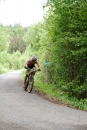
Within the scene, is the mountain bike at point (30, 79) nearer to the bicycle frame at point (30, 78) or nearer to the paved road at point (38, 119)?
the bicycle frame at point (30, 78)

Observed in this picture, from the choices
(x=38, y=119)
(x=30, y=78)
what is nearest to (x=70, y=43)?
(x=30, y=78)

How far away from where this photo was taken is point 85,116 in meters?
8.76

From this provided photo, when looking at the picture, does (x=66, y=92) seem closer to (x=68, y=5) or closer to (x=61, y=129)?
(x=68, y=5)

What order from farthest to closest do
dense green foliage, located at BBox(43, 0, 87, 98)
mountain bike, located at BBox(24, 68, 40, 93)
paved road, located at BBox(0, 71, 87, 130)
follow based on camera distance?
mountain bike, located at BBox(24, 68, 40, 93) → dense green foliage, located at BBox(43, 0, 87, 98) → paved road, located at BBox(0, 71, 87, 130)

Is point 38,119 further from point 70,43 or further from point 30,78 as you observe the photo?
point 70,43

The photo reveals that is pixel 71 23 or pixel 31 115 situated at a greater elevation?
pixel 71 23

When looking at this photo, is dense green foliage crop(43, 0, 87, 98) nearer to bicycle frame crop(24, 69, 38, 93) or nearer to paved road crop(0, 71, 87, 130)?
bicycle frame crop(24, 69, 38, 93)

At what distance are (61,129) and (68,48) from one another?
28.2 ft

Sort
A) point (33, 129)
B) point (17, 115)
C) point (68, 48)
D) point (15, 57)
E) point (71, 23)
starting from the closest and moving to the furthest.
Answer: point (33, 129) → point (17, 115) → point (71, 23) → point (68, 48) → point (15, 57)

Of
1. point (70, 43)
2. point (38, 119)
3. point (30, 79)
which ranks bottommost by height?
point (38, 119)

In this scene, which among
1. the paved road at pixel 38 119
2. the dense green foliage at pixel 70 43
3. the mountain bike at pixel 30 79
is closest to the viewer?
the paved road at pixel 38 119

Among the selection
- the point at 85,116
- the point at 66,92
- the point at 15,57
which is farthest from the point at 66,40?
the point at 15,57

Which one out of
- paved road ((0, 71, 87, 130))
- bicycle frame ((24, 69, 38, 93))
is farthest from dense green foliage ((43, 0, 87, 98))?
paved road ((0, 71, 87, 130))

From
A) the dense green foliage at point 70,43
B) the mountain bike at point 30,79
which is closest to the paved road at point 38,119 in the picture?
the mountain bike at point 30,79
